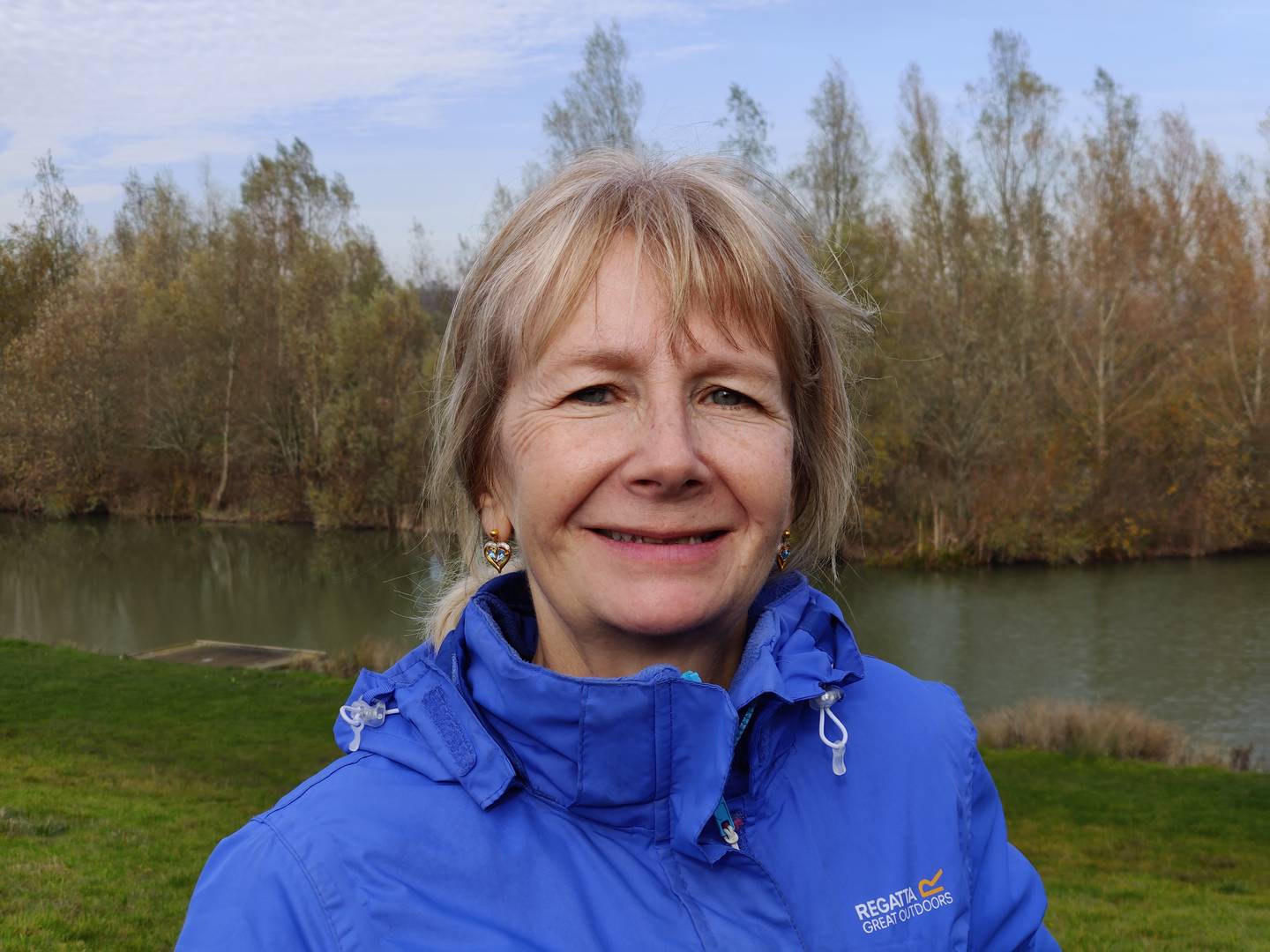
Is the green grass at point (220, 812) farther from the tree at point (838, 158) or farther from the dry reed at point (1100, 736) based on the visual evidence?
the tree at point (838, 158)

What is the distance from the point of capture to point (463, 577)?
6.22 ft

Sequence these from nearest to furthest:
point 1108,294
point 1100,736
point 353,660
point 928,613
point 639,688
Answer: point 639,688 < point 1100,736 < point 353,660 < point 928,613 < point 1108,294

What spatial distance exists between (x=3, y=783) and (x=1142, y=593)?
22.2 meters

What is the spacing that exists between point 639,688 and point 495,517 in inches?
20.3

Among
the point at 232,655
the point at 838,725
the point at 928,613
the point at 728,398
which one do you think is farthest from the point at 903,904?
the point at 928,613

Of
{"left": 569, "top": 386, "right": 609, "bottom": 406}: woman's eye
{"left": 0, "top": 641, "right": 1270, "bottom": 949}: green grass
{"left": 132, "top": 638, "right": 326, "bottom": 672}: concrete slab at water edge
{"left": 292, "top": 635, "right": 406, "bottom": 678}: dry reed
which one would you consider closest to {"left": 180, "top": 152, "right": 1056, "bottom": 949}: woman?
{"left": 569, "top": 386, "right": 609, "bottom": 406}: woman's eye

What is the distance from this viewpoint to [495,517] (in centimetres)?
174

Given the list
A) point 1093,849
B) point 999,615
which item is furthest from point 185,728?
point 999,615

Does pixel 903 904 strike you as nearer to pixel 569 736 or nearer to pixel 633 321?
pixel 569 736

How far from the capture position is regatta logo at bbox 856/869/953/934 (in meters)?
1.40

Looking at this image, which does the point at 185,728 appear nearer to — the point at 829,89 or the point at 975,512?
the point at 975,512

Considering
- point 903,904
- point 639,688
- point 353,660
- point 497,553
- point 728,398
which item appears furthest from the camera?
point 353,660

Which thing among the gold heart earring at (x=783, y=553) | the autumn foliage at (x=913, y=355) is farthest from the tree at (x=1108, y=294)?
the gold heart earring at (x=783, y=553)

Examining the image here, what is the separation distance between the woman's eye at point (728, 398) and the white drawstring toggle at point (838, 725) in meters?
0.40
